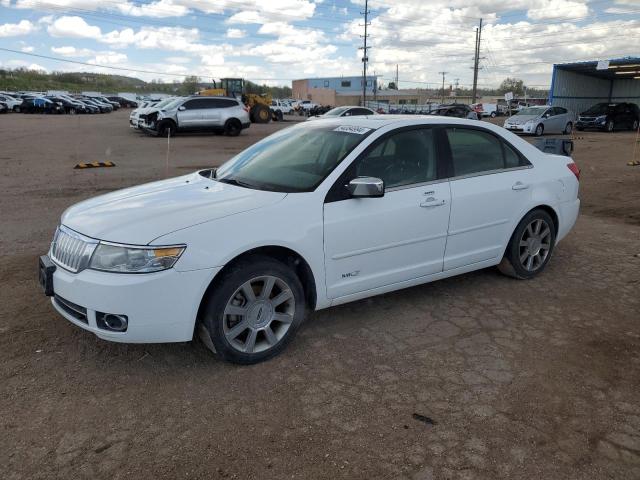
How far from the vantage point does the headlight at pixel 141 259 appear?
310 centimetres

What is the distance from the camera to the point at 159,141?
2105cm

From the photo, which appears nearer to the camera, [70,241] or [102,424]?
[102,424]

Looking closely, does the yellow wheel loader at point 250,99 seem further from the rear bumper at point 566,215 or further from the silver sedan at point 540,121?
the rear bumper at point 566,215

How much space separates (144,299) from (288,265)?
0.99 metres

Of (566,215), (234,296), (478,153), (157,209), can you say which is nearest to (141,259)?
(157,209)

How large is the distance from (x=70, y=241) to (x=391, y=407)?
7.42 feet

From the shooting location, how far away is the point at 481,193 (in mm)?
4473

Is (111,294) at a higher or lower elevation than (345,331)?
higher

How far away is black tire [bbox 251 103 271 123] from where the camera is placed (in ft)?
118

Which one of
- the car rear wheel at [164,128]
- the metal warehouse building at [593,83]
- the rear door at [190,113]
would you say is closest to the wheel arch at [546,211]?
the car rear wheel at [164,128]

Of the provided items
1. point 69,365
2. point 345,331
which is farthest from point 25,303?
point 345,331

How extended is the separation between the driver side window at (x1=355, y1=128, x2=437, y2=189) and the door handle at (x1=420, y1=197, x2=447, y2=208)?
0.17 m

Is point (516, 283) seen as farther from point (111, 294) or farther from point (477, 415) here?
point (111, 294)

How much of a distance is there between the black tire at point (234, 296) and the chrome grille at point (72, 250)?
2.53ft
